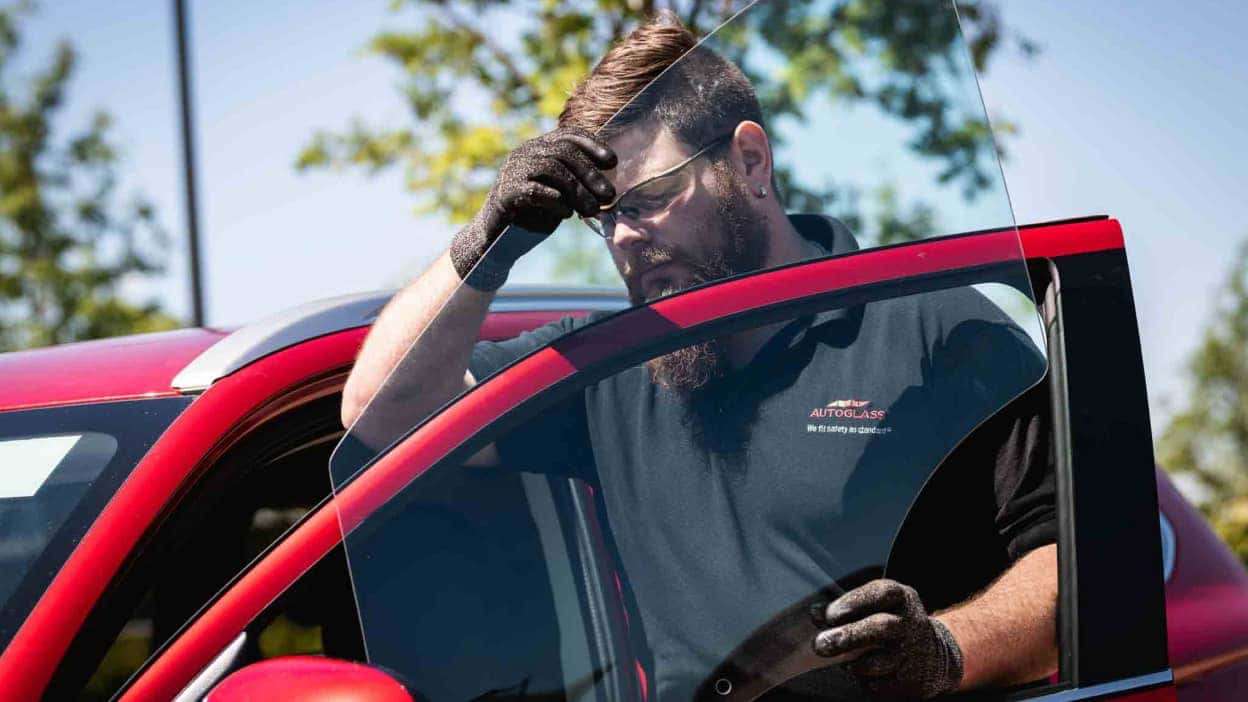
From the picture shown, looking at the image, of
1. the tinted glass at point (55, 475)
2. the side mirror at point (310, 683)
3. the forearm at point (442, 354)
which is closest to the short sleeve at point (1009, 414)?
the forearm at point (442, 354)

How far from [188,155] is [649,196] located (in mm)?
10548

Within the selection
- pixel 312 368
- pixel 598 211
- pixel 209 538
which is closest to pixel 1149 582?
pixel 598 211

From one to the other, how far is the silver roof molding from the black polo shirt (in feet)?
0.80

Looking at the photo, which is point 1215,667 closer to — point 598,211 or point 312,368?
point 598,211

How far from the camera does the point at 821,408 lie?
1438 mm

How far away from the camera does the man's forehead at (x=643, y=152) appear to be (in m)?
1.44

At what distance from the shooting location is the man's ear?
145cm

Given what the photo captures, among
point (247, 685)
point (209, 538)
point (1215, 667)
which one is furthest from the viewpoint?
point (209, 538)

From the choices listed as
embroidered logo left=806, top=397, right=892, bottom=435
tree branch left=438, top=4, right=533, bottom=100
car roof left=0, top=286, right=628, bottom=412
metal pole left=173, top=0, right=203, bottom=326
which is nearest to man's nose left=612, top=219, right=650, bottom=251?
embroidered logo left=806, top=397, right=892, bottom=435

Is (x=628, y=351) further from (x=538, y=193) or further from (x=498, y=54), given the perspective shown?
(x=498, y=54)

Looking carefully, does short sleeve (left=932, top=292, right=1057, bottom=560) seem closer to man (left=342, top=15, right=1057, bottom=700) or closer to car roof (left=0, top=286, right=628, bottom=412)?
man (left=342, top=15, right=1057, bottom=700)

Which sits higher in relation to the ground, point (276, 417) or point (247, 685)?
point (276, 417)

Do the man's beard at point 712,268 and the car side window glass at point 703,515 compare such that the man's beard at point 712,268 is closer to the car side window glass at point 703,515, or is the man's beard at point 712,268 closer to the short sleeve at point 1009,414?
the car side window glass at point 703,515

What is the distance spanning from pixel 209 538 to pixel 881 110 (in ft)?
5.82
